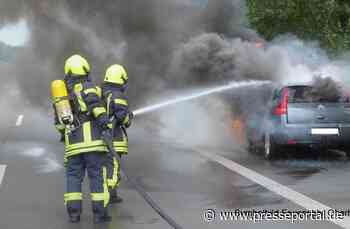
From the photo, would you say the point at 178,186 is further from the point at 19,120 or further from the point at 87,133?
the point at 19,120

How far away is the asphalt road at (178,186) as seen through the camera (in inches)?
322

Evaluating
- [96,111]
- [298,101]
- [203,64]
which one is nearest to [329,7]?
[203,64]

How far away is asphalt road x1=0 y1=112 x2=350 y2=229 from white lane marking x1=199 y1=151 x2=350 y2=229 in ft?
0.27

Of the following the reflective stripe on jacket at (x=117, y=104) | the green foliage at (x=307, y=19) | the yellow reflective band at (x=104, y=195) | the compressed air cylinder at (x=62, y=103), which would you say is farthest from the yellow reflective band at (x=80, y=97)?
the green foliage at (x=307, y=19)

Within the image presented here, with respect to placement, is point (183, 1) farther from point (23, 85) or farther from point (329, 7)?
point (23, 85)

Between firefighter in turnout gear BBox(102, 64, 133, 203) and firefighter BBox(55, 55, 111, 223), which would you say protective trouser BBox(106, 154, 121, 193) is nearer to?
firefighter in turnout gear BBox(102, 64, 133, 203)

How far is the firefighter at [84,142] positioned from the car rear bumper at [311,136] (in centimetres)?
568

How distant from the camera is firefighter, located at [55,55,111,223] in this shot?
790 cm

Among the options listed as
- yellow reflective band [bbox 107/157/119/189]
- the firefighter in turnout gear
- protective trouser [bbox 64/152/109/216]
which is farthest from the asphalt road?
the firefighter in turnout gear

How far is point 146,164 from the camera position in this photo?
517 inches

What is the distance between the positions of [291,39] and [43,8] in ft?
22.8

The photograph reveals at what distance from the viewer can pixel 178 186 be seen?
412 inches

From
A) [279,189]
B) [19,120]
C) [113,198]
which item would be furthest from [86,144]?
[19,120]

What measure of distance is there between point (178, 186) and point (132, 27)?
443 inches
